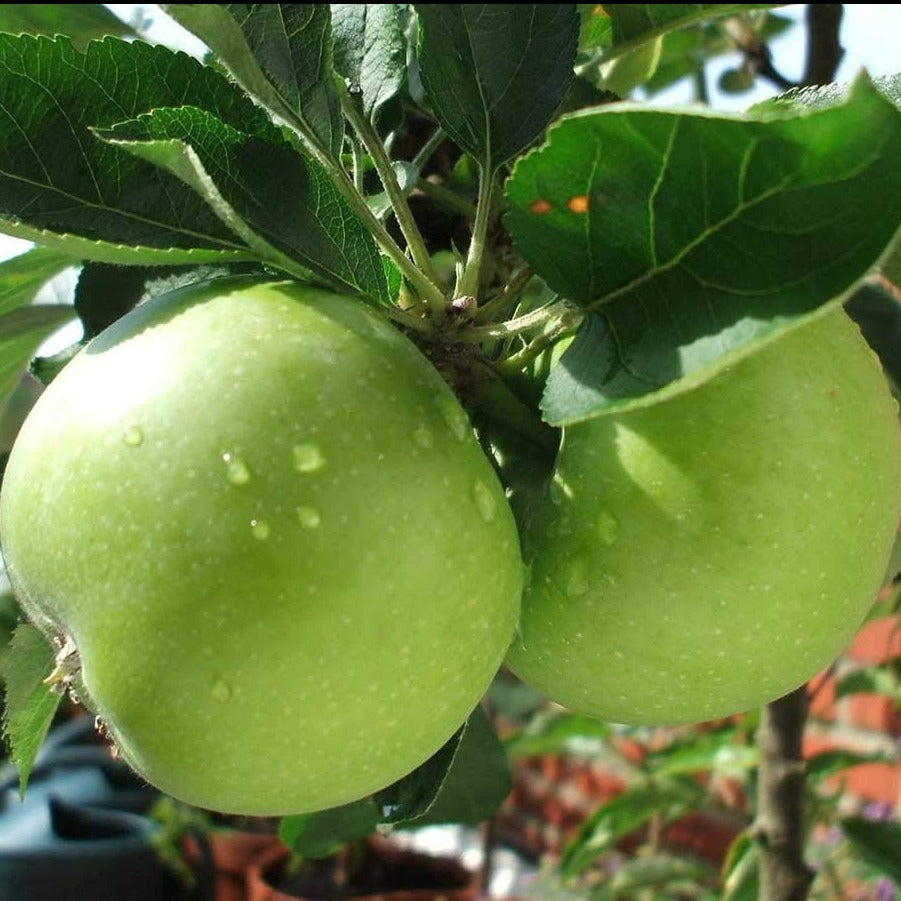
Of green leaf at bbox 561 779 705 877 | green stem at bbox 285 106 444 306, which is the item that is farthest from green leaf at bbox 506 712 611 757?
green stem at bbox 285 106 444 306

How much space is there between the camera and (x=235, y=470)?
294 millimetres

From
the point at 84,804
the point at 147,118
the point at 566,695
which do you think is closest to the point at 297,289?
the point at 147,118

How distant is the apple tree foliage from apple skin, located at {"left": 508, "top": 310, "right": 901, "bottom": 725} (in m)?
0.04

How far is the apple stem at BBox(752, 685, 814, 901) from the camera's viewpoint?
67 centimetres

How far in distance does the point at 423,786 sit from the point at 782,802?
387 mm

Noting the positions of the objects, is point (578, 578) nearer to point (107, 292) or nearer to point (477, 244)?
point (477, 244)

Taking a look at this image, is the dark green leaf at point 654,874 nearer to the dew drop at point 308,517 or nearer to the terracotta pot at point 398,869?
the terracotta pot at point 398,869

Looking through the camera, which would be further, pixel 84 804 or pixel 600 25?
pixel 84 804

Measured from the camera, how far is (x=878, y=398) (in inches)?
14.4

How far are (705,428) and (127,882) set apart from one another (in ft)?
5.27

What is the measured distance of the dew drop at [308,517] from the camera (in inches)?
11.5

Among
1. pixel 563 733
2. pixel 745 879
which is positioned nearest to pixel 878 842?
pixel 745 879

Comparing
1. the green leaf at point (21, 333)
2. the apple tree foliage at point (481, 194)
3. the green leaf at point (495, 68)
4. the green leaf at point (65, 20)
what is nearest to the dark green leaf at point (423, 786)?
the apple tree foliage at point (481, 194)

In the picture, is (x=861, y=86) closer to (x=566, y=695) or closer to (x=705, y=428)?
(x=705, y=428)
